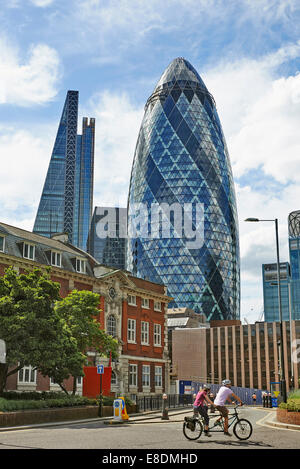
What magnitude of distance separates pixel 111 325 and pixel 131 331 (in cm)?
361

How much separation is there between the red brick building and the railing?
17.4 ft

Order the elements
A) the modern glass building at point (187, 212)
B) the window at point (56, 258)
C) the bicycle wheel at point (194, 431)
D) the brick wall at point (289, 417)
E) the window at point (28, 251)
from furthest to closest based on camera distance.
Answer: the modern glass building at point (187, 212) → the window at point (56, 258) → the window at point (28, 251) → the brick wall at point (289, 417) → the bicycle wheel at point (194, 431)

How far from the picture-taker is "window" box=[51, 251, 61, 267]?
51.5 m

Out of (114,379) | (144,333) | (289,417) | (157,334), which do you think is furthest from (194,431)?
(157,334)

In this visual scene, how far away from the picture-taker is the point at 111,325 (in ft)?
186

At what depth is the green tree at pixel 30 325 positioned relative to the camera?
103 feet

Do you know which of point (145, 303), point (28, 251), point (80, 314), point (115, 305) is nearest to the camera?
point (80, 314)

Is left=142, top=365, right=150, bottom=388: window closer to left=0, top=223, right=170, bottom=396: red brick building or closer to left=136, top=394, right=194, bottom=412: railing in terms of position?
left=0, top=223, right=170, bottom=396: red brick building

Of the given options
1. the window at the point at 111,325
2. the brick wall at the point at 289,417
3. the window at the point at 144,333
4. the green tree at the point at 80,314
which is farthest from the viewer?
the window at the point at 144,333

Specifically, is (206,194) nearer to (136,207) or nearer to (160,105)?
(136,207)

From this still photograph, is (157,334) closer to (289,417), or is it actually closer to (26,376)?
(26,376)

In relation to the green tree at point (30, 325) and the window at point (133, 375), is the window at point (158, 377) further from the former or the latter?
the green tree at point (30, 325)

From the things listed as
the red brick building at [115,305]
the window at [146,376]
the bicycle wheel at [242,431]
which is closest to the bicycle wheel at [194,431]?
the bicycle wheel at [242,431]

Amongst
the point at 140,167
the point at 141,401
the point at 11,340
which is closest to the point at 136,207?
the point at 140,167
